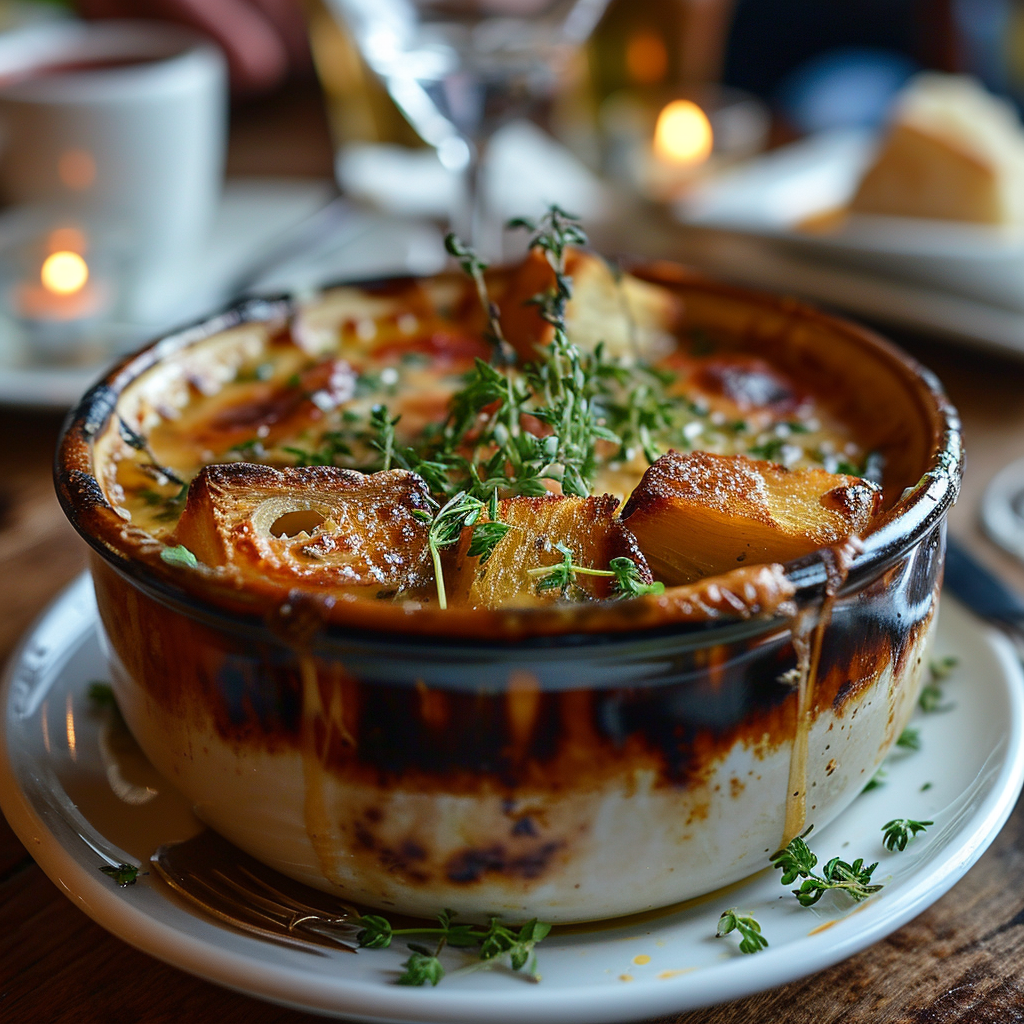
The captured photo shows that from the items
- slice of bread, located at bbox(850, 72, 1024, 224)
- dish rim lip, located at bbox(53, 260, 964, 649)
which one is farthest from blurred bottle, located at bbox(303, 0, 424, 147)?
dish rim lip, located at bbox(53, 260, 964, 649)

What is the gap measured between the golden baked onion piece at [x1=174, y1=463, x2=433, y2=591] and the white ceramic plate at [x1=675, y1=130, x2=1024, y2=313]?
1.62 m

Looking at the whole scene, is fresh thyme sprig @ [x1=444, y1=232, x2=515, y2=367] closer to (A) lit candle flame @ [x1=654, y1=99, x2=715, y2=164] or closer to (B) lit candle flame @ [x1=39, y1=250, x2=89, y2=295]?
(B) lit candle flame @ [x1=39, y1=250, x2=89, y2=295]

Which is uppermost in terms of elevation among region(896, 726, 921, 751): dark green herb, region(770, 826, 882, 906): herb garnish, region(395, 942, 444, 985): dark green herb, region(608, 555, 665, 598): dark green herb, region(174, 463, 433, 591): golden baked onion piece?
region(608, 555, 665, 598): dark green herb

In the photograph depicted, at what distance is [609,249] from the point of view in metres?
2.78

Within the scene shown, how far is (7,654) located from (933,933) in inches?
45.8

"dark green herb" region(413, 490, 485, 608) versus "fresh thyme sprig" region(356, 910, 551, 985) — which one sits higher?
"dark green herb" region(413, 490, 485, 608)

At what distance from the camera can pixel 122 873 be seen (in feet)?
3.26

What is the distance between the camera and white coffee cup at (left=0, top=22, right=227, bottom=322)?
97.6 inches

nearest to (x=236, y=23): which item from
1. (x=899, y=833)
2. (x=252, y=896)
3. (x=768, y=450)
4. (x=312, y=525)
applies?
(x=768, y=450)

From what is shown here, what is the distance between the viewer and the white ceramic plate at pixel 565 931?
0.86 m

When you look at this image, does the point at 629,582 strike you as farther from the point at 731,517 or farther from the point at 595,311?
the point at 595,311

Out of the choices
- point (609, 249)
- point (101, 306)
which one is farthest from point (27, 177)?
point (609, 249)

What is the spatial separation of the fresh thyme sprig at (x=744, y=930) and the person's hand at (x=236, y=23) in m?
3.95

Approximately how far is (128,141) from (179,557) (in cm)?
193
